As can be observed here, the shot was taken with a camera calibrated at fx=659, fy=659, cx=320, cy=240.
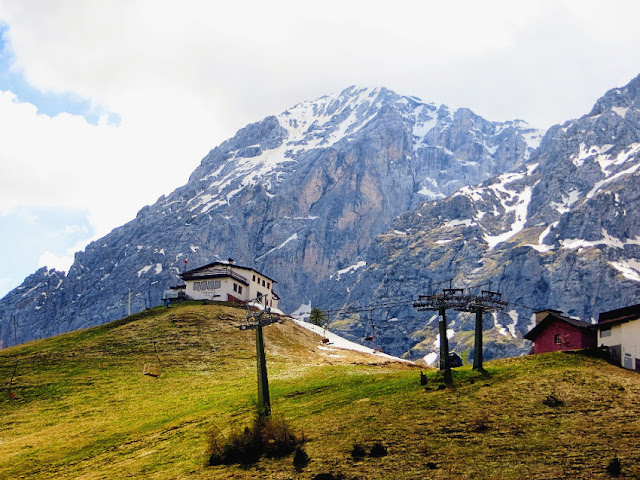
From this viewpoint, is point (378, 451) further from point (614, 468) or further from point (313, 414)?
point (313, 414)

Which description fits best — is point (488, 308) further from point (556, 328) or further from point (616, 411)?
point (616, 411)

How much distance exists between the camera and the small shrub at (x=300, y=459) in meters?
A: 37.8

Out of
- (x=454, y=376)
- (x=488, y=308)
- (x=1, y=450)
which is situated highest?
(x=488, y=308)

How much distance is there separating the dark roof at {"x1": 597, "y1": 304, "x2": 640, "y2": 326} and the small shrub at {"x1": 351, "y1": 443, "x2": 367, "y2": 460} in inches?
1324

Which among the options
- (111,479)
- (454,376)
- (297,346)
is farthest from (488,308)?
(297,346)

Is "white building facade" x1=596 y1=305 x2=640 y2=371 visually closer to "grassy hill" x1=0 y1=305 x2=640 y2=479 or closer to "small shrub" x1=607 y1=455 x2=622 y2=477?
"grassy hill" x1=0 y1=305 x2=640 y2=479

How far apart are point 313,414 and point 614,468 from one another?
24349 mm

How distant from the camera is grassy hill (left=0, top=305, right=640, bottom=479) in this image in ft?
117

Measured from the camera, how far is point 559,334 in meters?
73.2

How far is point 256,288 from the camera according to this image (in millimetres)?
128500

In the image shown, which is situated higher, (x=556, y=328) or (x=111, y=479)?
(x=556, y=328)

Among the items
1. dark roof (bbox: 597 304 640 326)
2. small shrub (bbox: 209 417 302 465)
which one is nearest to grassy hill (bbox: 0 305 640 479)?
small shrub (bbox: 209 417 302 465)

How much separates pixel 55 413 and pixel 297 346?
1610 inches

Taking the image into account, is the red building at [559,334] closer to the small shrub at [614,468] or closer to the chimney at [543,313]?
the chimney at [543,313]
